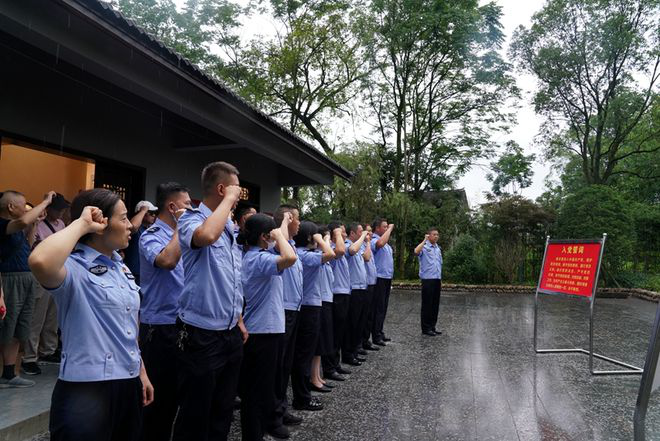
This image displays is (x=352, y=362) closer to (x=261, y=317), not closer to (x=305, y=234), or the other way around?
(x=305, y=234)

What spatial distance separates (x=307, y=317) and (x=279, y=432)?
104 cm

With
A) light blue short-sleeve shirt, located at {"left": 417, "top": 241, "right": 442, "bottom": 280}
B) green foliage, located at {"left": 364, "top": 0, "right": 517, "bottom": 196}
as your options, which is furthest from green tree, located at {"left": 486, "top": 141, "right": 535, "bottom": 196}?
light blue short-sleeve shirt, located at {"left": 417, "top": 241, "right": 442, "bottom": 280}

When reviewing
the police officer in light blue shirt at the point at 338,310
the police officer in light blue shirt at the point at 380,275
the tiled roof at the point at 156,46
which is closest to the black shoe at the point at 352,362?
the police officer in light blue shirt at the point at 338,310

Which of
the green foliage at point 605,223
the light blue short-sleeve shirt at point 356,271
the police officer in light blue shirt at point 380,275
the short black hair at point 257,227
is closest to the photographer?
the short black hair at point 257,227

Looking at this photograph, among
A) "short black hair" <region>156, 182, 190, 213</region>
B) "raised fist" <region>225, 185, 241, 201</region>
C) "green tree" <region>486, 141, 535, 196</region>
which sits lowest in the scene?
"raised fist" <region>225, 185, 241, 201</region>

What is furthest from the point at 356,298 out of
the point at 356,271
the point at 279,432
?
the point at 279,432

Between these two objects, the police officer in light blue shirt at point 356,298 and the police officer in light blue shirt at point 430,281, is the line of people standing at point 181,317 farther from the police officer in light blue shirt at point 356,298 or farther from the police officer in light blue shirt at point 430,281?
the police officer in light blue shirt at point 430,281

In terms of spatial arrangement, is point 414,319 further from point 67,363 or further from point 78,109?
point 67,363

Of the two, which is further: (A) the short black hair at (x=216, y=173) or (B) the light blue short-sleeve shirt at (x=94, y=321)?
(A) the short black hair at (x=216, y=173)

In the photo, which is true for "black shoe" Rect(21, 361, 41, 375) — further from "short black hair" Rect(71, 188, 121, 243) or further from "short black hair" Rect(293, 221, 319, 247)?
"short black hair" Rect(71, 188, 121, 243)

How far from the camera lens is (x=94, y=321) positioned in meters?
1.91

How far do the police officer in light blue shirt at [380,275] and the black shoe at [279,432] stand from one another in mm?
3526

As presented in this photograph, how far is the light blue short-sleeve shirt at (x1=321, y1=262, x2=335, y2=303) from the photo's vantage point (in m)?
4.66

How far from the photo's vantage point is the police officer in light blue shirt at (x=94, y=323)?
178 centimetres
